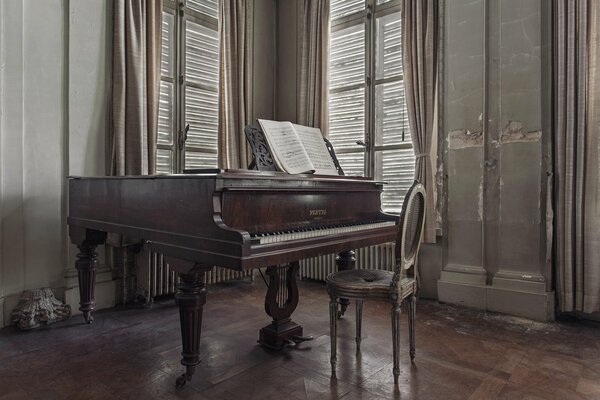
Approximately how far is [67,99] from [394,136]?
2.87 m

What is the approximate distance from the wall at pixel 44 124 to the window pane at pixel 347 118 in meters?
2.22

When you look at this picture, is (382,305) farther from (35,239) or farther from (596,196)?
(35,239)

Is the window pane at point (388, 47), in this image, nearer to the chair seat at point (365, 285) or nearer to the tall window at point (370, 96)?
the tall window at point (370, 96)

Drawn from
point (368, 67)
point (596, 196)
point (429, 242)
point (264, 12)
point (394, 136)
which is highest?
point (264, 12)

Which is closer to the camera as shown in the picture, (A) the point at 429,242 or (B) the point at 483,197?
(B) the point at 483,197

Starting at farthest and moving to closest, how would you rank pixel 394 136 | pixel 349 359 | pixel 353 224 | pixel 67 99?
pixel 394 136 → pixel 67 99 → pixel 353 224 → pixel 349 359

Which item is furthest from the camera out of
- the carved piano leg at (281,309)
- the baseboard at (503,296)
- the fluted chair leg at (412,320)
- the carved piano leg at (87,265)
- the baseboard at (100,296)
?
the baseboard at (100,296)

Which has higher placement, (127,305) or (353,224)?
(353,224)

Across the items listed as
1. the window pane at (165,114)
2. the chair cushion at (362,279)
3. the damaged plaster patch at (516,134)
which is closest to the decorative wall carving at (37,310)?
the window pane at (165,114)

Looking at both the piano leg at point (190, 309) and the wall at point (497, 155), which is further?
the wall at point (497, 155)

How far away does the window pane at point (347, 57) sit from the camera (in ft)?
13.8

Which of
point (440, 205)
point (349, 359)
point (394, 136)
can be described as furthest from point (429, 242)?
point (349, 359)

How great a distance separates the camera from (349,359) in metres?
2.40

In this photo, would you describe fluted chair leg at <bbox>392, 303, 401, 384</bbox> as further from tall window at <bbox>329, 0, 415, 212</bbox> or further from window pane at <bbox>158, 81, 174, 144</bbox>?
window pane at <bbox>158, 81, 174, 144</bbox>
